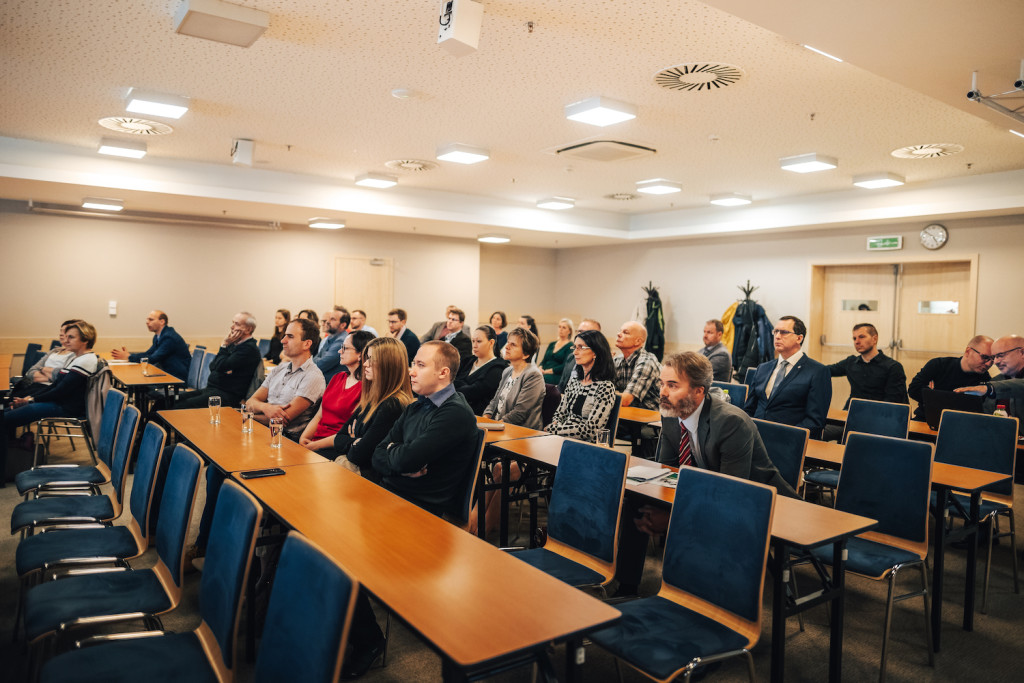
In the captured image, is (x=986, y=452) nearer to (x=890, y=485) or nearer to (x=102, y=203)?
(x=890, y=485)

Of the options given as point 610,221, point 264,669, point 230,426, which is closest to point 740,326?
point 610,221

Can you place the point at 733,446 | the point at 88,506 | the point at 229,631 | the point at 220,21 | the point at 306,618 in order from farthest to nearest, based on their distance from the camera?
the point at 220,21, the point at 88,506, the point at 733,446, the point at 229,631, the point at 306,618

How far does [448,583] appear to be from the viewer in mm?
1924

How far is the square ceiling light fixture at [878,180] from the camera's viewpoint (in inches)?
293

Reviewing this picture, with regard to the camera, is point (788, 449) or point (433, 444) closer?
point (433, 444)

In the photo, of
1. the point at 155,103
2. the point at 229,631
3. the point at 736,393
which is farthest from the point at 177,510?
the point at 736,393

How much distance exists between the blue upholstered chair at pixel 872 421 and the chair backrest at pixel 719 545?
2369 millimetres

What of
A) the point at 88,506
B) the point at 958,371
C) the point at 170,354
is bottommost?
the point at 88,506

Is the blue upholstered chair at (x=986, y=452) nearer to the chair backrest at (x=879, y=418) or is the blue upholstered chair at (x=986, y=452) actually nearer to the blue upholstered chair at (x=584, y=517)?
the chair backrest at (x=879, y=418)

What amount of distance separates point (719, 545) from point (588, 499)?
25.3 inches

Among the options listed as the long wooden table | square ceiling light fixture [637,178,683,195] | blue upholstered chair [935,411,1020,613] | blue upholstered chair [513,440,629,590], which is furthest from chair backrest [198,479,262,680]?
square ceiling light fixture [637,178,683,195]

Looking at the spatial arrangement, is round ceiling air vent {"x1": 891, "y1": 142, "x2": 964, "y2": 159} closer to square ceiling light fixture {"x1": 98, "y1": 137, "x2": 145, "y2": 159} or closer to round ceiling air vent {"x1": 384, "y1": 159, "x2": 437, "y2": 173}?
round ceiling air vent {"x1": 384, "y1": 159, "x2": 437, "y2": 173}

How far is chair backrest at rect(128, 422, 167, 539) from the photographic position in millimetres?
2794

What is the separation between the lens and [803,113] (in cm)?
531
